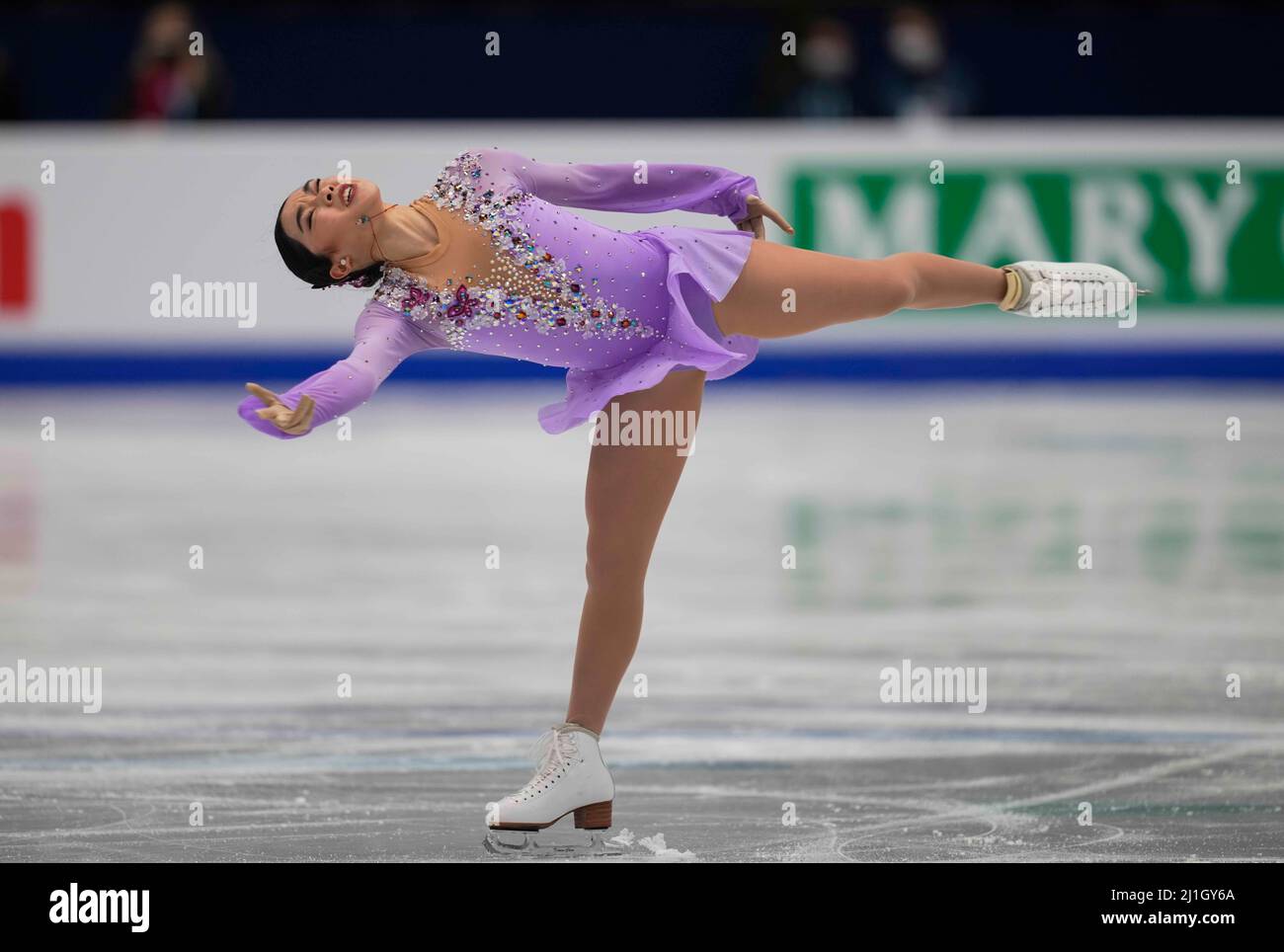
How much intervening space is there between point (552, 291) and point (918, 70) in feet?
28.7

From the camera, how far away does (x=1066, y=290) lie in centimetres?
369

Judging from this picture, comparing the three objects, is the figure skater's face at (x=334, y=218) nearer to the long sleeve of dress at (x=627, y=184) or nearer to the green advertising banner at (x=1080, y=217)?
the long sleeve of dress at (x=627, y=184)

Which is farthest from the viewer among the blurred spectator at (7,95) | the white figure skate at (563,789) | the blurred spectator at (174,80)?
the blurred spectator at (7,95)

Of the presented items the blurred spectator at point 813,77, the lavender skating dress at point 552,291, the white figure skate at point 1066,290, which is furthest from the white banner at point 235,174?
the lavender skating dress at point 552,291

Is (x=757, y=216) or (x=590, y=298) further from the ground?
(x=757, y=216)

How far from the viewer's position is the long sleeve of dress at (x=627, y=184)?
11.4ft

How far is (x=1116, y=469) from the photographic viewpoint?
326 inches

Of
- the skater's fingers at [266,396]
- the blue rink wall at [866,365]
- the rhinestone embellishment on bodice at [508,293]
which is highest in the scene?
the blue rink wall at [866,365]

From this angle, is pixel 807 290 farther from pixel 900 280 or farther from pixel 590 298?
pixel 590 298

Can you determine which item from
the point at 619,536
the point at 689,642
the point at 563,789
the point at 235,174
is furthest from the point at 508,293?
the point at 235,174

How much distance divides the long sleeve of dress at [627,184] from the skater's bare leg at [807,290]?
0.18 meters

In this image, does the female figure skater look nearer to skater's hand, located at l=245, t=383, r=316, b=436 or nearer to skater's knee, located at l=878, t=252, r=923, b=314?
skater's knee, located at l=878, t=252, r=923, b=314

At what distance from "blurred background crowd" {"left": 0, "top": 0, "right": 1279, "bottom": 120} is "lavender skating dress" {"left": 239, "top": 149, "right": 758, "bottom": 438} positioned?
8886 mm

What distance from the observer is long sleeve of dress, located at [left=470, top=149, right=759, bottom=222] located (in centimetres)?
348
